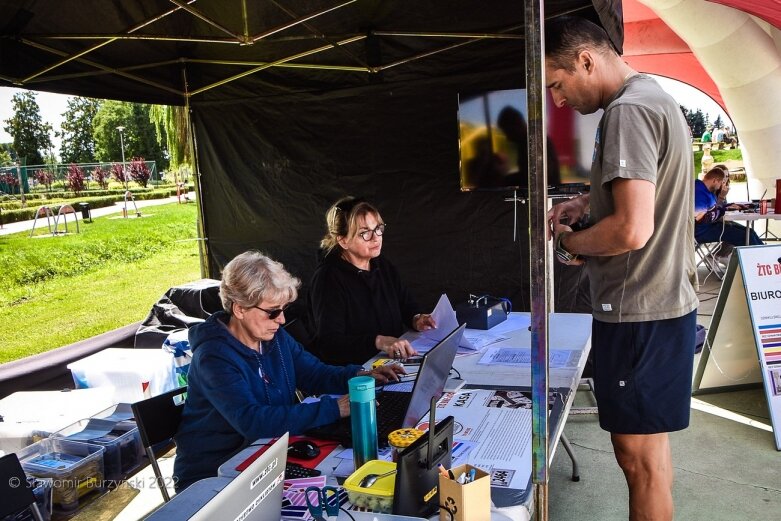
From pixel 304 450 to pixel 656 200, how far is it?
1101mm

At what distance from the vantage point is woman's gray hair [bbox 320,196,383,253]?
272 cm

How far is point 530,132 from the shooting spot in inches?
41.7

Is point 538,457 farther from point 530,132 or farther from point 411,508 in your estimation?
point 530,132

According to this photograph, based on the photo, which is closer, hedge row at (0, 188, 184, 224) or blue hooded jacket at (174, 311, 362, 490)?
blue hooded jacket at (174, 311, 362, 490)

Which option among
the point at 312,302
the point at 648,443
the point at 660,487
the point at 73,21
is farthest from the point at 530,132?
the point at 73,21

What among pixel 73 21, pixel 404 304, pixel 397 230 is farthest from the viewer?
pixel 397 230

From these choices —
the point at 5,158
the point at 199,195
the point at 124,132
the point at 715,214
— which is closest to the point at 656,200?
the point at 199,195

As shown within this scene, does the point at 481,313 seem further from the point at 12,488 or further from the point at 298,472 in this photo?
the point at 12,488

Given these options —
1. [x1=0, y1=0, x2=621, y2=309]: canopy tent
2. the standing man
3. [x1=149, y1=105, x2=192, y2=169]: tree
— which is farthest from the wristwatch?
[x1=149, y1=105, x2=192, y2=169]: tree

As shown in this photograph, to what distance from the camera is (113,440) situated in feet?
9.09

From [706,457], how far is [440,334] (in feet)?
5.02

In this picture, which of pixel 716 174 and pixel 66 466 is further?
pixel 716 174

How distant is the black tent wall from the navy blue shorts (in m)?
2.56

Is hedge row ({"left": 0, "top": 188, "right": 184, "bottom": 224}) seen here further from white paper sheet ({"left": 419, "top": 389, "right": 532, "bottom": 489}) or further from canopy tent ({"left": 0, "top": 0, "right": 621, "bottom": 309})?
white paper sheet ({"left": 419, "top": 389, "right": 532, "bottom": 489})
